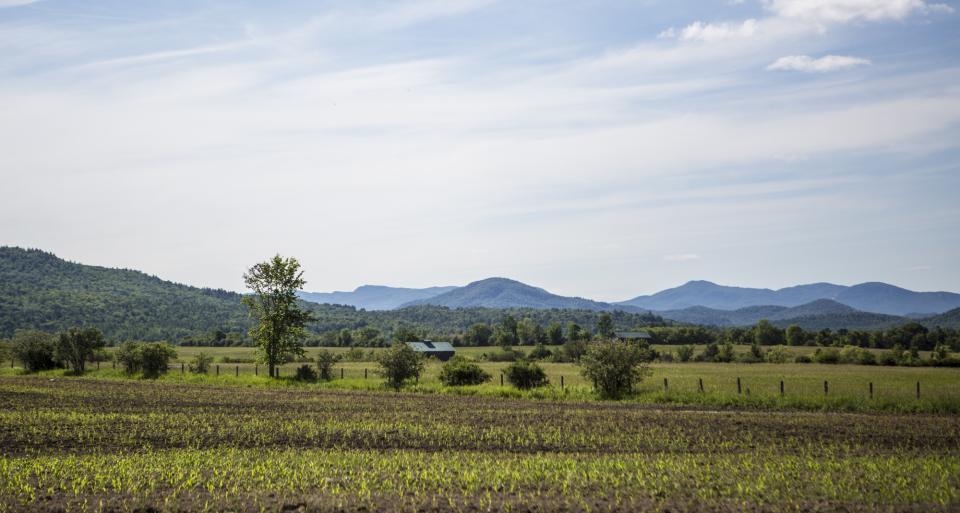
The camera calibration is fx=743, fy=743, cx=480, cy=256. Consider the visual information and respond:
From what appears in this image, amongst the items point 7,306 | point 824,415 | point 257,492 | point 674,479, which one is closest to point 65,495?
point 257,492

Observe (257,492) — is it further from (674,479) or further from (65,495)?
(674,479)

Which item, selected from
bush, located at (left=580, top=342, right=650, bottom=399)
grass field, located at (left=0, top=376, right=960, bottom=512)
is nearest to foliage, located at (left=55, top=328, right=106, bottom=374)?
grass field, located at (left=0, top=376, right=960, bottom=512)

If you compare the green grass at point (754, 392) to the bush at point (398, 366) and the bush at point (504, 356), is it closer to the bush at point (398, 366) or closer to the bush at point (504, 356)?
the bush at point (398, 366)

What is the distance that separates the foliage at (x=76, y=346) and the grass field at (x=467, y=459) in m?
36.2

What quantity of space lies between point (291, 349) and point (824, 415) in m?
38.9

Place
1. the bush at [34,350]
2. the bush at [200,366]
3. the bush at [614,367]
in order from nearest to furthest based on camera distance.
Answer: the bush at [614,367] → the bush at [200,366] → the bush at [34,350]

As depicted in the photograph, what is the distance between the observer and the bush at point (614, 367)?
42.0 metres

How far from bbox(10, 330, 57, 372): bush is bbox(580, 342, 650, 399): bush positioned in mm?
53426

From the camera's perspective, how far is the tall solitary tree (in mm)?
57594

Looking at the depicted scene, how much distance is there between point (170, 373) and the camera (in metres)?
63.8

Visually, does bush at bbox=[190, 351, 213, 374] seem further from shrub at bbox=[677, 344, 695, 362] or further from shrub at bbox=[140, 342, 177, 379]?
shrub at bbox=[677, 344, 695, 362]

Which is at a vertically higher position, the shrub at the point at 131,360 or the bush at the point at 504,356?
the shrub at the point at 131,360

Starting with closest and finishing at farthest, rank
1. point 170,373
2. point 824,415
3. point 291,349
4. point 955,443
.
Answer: point 955,443, point 824,415, point 291,349, point 170,373

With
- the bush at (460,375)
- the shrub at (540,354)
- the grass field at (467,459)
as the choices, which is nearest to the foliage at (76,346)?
the grass field at (467,459)
